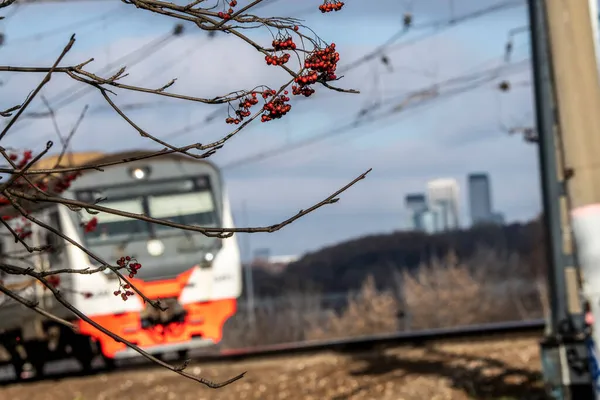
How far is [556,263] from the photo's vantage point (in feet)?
34.8

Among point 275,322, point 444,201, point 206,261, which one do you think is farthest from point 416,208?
point 206,261

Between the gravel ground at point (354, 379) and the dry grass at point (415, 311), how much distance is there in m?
33.6

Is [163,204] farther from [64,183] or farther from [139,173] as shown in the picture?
[64,183]

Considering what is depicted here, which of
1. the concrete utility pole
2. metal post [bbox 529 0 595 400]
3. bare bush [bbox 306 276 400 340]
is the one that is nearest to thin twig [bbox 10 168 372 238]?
the concrete utility pole

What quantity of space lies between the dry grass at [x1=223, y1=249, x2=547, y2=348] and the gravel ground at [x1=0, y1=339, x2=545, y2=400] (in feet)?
110

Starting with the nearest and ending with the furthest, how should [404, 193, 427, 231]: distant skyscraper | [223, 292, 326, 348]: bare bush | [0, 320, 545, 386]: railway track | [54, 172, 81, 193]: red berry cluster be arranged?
[54, 172, 81, 193]: red berry cluster
[0, 320, 545, 386]: railway track
[223, 292, 326, 348]: bare bush
[404, 193, 427, 231]: distant skyscraper

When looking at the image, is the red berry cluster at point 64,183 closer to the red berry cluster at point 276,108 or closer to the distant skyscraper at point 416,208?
the red berry cluster at point 276,108

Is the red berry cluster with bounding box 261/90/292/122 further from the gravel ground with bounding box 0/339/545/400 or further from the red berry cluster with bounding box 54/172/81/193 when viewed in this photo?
the gravel ground with bounding box 0/339/545/400

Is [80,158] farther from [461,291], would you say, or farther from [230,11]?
[461,291]

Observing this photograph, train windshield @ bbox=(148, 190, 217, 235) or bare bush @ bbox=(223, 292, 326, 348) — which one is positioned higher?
train windshield @ bbox=(148, 190, 217, 235)

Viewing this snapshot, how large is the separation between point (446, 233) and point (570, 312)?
79.4 metres

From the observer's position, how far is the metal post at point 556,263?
9.77m

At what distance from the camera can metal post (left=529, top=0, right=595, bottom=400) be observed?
9.77 m

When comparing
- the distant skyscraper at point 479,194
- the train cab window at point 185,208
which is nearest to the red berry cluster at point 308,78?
the train cab window at point 185,208
